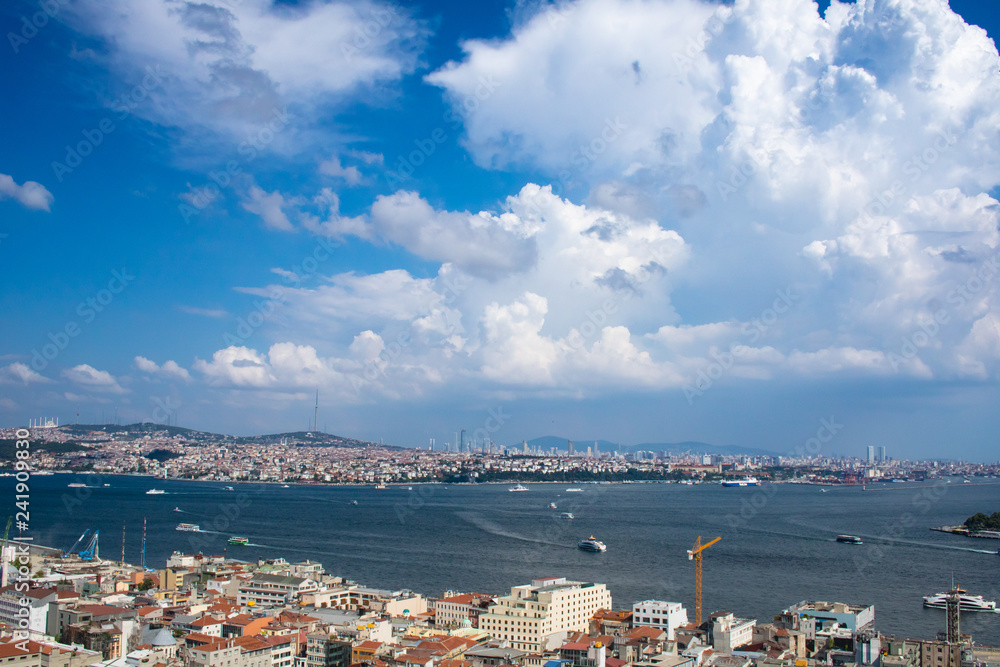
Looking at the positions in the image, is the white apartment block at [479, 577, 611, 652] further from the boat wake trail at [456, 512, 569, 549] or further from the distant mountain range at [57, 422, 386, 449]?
the distant mountain range at [57, 422, 386, 449]

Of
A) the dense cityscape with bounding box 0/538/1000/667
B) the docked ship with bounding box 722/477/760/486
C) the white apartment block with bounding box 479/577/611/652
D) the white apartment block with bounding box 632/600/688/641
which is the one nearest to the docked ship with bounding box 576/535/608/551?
the dense cityscape with bounding box 0/538/1000/667

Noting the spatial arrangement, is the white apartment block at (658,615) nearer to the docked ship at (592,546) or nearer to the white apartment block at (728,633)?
the white apartment block at (728,633)

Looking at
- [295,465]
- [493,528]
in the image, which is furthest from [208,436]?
[493,528]

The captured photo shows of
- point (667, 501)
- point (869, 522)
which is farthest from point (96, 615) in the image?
point (667, 501)

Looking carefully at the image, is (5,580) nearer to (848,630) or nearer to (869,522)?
(848,630)

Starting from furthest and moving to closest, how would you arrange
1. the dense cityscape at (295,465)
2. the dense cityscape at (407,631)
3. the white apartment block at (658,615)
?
the dense cityscape at (295,465) → the white apartment block at (658,615) → the dense cityscape at (407,631)

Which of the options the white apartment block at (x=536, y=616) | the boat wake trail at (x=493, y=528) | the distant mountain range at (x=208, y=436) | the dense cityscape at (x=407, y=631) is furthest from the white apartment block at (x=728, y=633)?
the distant mountain range at (x=208, y=436)
